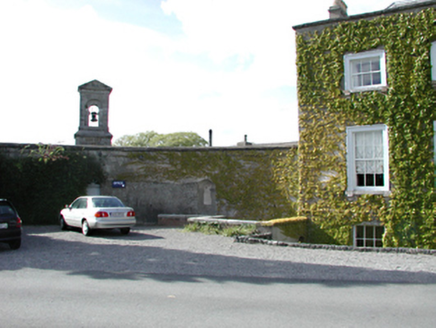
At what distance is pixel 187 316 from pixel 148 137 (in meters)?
61.1

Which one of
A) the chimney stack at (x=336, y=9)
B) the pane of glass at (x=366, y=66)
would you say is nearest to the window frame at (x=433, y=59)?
the pane of glass at (x=366, y=66)

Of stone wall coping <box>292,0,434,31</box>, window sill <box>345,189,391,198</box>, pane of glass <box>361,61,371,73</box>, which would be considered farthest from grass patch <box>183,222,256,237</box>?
stone wall coping <box>292,0,434,31</box>

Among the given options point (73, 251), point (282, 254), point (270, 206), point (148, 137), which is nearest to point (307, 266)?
point (282, 254)

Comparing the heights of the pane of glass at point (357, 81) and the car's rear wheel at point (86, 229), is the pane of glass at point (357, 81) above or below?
above

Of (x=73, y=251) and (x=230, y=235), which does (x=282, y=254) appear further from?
(x=73, y=251)

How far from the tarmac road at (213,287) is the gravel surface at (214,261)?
23mm

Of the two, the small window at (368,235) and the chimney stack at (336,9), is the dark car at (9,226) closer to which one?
the small window at (368,235)

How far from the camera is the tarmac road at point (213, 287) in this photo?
5.40 m

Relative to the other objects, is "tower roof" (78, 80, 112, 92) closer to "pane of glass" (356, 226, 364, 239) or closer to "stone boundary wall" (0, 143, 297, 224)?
"stone boundary wall" (0, 143, 297, 224)

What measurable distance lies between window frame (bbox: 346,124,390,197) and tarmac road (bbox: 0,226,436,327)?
4377 millimetres

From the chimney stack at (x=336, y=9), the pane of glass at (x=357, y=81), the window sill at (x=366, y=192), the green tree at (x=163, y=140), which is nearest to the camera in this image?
the window sill at (x=366, y=192)

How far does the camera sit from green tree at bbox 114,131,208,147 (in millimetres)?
61531

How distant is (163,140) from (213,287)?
186 ft

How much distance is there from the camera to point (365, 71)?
582 inches
